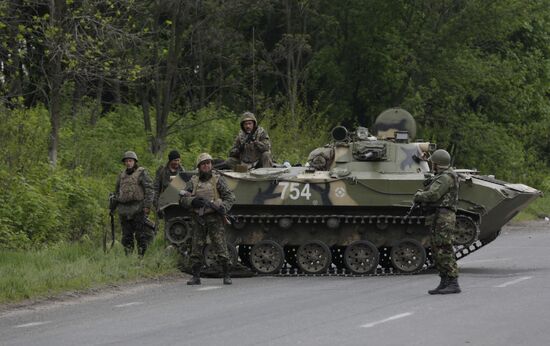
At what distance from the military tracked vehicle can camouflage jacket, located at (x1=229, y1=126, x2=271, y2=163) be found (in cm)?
75

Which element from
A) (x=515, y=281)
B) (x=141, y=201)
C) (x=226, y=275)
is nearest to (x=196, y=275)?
(x=226, y=275)

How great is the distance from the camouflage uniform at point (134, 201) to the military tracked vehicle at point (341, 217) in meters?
0.46

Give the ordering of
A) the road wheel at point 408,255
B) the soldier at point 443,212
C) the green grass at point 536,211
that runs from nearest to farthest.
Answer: the soldier at point 443,212 < the road wheel at point 408,255 < the green grass at point 536,211

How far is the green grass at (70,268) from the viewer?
51.3 feet

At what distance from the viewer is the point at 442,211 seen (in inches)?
632

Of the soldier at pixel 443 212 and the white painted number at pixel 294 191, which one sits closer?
the soldier at pixel 443 212

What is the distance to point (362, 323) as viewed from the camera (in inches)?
503

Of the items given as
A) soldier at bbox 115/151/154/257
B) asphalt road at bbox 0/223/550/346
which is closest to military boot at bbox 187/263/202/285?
asphalt road at bbox 0/223/550/346

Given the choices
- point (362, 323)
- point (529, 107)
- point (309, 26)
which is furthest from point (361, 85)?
point (362, 323)

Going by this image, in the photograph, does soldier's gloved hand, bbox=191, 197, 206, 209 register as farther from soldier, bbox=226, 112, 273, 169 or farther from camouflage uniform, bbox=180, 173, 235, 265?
soldier, bbox=226, 112, 273, 169

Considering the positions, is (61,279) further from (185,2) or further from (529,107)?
(529,107)

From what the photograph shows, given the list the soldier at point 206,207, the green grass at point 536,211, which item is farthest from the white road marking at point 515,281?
the green grass at point 536,211

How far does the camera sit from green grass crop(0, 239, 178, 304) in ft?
51.3

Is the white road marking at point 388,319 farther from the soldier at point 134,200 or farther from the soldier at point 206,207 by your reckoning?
the soldier at point 134,200
